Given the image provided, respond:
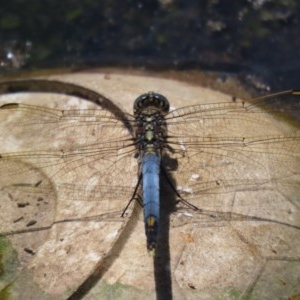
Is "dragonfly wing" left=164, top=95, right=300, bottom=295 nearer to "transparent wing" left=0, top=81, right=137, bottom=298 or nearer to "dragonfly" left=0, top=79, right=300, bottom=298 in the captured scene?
"dragonfly" left=0, top=79, right=300, bottom=298

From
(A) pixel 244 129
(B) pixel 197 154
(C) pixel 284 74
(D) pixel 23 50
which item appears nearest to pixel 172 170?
(B) pixel 197 154

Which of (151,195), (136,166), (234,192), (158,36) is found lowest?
(151,195)

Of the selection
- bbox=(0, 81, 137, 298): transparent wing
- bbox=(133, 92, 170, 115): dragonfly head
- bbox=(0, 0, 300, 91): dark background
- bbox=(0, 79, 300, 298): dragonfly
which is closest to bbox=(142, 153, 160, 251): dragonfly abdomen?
bbox=(0, 79, 300, 298): dragonfly

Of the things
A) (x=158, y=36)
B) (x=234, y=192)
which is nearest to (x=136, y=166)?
(x=234, y=192)

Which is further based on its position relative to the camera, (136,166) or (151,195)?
(136,166)

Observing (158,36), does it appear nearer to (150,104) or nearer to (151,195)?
(150,104)

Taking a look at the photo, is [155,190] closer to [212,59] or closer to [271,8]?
[212,59]
